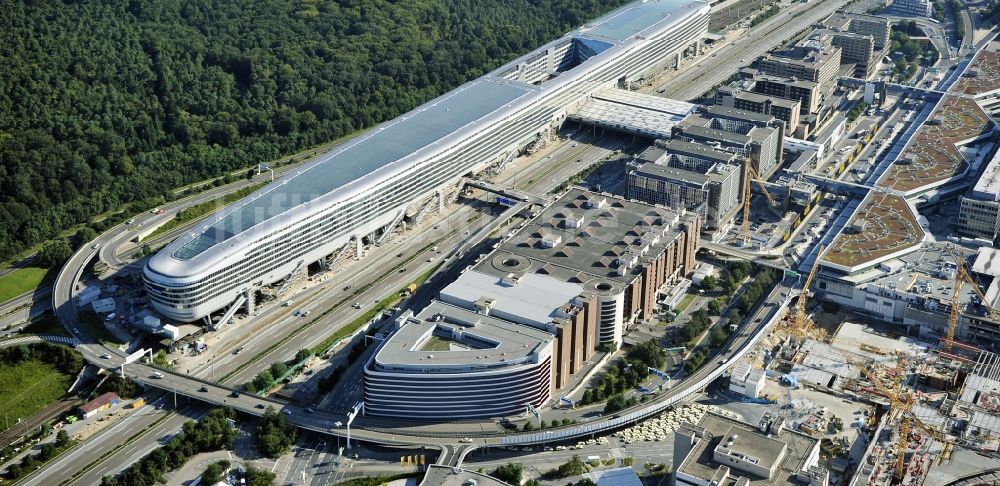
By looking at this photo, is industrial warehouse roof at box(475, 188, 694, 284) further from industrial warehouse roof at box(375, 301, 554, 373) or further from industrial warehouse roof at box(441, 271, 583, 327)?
industrial warehouse roof at box(375, 301, 554, 373)

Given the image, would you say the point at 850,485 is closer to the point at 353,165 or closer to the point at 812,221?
the point at 812,221

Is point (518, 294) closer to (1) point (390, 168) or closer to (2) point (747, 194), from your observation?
(1) point (390, 168)

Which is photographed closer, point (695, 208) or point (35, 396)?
point (35, 396)

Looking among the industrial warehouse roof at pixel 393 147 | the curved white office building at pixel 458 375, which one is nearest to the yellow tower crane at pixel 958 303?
the curved white office building at pixel 458 375

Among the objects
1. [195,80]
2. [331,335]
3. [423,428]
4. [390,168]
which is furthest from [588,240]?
[195,80]

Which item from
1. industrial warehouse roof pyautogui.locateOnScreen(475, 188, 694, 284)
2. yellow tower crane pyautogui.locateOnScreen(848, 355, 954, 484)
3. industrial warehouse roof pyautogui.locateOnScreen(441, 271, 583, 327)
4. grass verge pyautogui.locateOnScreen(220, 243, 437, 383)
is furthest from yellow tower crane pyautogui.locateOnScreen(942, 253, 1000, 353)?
grass verge pyautogui.locateOnScreen(220, 243, 437, 383)

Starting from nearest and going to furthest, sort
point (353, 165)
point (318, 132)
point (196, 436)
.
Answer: point (196, 436), point (353, 165), point (318, 132)

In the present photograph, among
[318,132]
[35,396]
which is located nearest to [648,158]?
[318,132]

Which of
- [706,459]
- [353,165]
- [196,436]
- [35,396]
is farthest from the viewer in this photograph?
[353,165]
